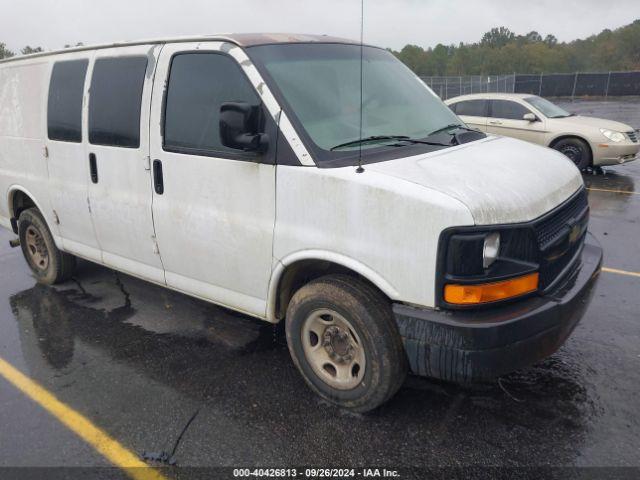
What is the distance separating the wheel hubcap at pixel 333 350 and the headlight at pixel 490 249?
848 millimetres

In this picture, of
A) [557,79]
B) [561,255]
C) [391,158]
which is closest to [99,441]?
[391,158]

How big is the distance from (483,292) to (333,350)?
1.00 meters

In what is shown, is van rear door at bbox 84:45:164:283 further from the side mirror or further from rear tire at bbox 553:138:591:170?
rear tire at bbox 553:138:591:170

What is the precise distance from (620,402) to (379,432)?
58.7 inches

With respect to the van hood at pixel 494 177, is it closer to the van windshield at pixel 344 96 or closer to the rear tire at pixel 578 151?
the van windshield at pixel 344 96

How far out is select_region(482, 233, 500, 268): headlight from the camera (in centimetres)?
251

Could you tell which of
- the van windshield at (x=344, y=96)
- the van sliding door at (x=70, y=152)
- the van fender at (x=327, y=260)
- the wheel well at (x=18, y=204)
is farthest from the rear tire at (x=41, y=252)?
the van windshield at (x=344, y=96)

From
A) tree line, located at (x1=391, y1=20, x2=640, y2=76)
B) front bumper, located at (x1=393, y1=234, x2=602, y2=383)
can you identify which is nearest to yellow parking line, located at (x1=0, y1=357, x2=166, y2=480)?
front bumper, located at (x1=393, y1=234, x2=602, y2=383)

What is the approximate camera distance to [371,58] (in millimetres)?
3908

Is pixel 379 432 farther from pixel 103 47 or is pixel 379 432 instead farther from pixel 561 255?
pixel 103 47

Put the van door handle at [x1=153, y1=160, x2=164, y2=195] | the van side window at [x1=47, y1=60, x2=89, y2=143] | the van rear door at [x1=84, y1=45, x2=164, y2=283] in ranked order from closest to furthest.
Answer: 1. the van door handle at [x1=153, y1=160, x2=164, y2=195]
2. the van rear door at [x1=84, y1=45, x2=164, y2=283]
3. the van side window at [x1=47, y1=60, x2=89, y2=143]

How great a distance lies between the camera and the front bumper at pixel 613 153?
10.3 metres

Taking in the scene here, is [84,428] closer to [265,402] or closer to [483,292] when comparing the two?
[265,402]

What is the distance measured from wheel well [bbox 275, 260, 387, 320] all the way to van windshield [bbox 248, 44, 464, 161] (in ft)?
2.24
